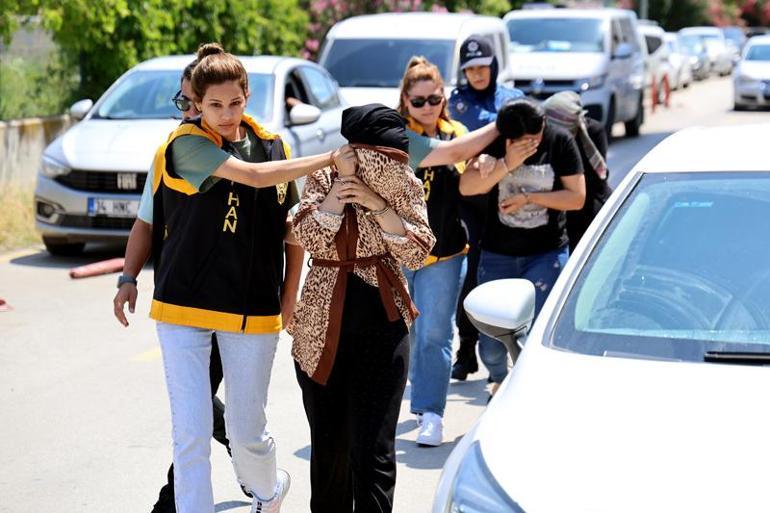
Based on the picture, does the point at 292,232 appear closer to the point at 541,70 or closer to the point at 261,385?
the point at 261,385

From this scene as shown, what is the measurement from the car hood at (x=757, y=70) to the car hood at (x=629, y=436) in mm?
28035

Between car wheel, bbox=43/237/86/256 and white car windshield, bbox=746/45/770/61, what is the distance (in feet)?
74.2

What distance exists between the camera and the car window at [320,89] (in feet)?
44.7

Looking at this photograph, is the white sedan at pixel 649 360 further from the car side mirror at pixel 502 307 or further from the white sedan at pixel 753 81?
the white sedan at pixel 753 81

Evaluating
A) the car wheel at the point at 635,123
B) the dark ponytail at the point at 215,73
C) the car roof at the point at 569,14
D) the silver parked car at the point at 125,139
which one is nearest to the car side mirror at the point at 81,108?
the silver parked car at the point at 125,139

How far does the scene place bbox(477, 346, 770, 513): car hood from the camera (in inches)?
122

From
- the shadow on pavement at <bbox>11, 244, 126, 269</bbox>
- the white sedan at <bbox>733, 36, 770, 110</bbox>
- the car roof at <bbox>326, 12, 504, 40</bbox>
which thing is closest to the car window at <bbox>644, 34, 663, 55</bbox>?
the white sedan at <bbox>733, 36, 770, 110</bbox>

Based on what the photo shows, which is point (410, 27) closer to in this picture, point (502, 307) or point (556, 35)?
point (556, 35)

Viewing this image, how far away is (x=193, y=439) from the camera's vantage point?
4645 mm

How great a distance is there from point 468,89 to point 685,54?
35.7 meters

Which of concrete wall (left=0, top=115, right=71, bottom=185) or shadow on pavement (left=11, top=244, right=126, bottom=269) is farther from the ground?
concrete wall (left=0, top=115, right=71, bottom=185)

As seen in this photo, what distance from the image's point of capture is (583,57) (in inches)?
816

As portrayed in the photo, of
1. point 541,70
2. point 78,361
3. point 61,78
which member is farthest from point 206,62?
point 541,70

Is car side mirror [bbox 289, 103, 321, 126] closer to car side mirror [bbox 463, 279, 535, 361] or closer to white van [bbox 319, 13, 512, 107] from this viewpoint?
white van [bbox 319, 13, 512, 107]
